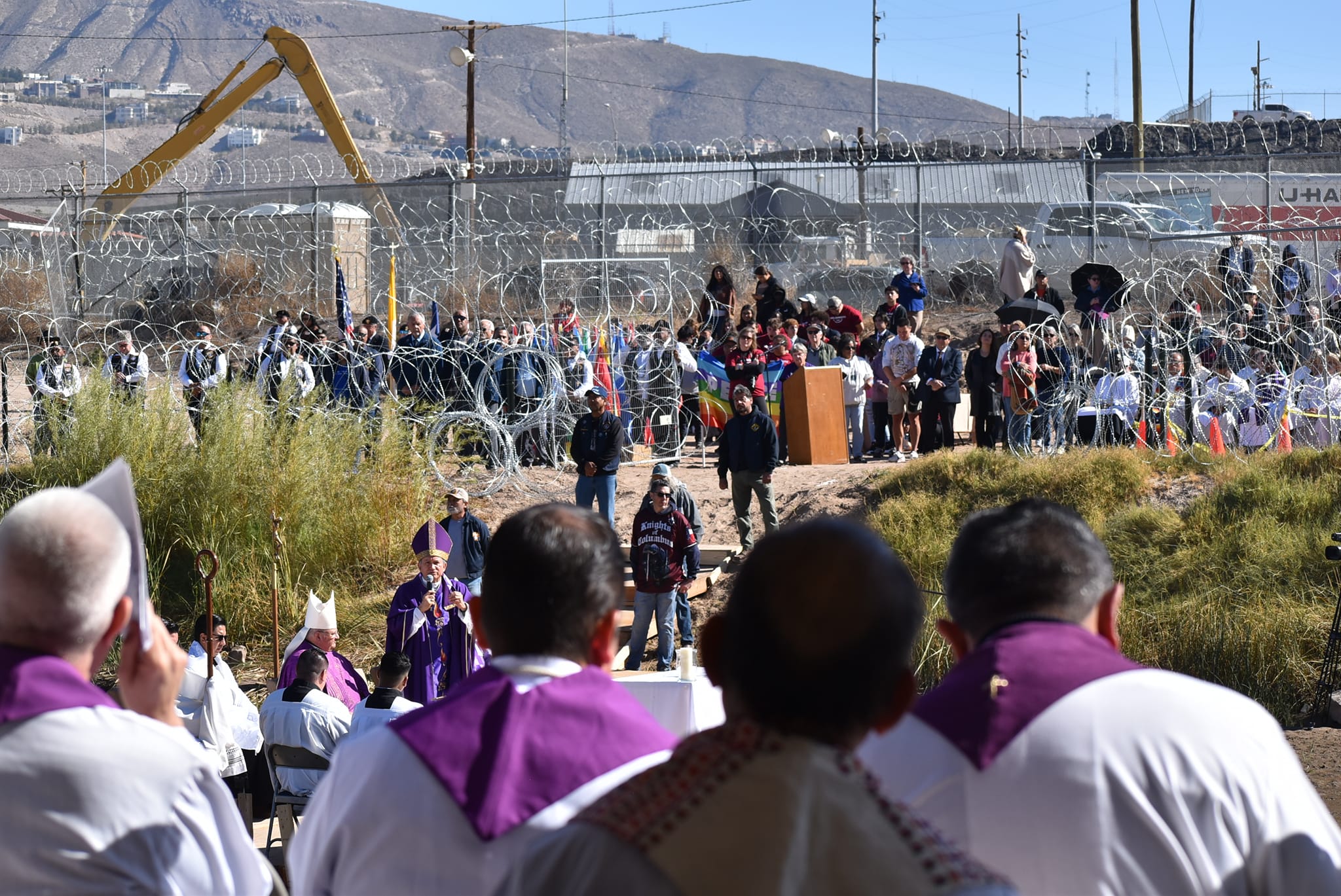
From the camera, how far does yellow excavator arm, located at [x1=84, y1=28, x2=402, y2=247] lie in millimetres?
26125

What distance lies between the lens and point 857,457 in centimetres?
1565

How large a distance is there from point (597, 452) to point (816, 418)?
3.41 m

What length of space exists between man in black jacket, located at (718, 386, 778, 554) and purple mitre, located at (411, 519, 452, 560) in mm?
3992

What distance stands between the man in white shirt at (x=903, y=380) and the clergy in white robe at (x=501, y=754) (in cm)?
1296

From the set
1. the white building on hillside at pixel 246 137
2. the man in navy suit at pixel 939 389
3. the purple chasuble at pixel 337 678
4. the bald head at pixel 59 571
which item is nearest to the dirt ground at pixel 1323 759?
the purple chasuble at pixel 337 678

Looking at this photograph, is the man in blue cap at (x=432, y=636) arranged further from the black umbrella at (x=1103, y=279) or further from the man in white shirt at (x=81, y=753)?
the black umbrella at (x=1103, y=279)

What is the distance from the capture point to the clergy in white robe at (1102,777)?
86.6 inches

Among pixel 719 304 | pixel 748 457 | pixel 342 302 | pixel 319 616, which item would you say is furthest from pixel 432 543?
pixel 719 304

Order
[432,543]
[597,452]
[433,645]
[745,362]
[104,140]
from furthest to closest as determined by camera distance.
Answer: [104,140] → [745,362] → [597,452] → [432,543] → [433,645]

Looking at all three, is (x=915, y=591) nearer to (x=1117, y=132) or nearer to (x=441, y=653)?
(x=441, y=653)

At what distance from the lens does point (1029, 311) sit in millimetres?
15609

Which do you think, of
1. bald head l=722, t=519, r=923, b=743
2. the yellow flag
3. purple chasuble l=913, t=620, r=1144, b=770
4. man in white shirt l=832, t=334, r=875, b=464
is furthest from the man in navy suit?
bald head l=722, t=519, r=923, b=743

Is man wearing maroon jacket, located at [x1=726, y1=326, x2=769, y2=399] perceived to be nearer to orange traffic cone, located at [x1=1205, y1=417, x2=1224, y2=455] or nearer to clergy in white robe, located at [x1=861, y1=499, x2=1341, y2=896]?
orange traffic cone, located at [x1=1205, y1=417, x2=1224, y2=455]

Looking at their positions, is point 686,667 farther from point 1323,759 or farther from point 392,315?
point 392,315
